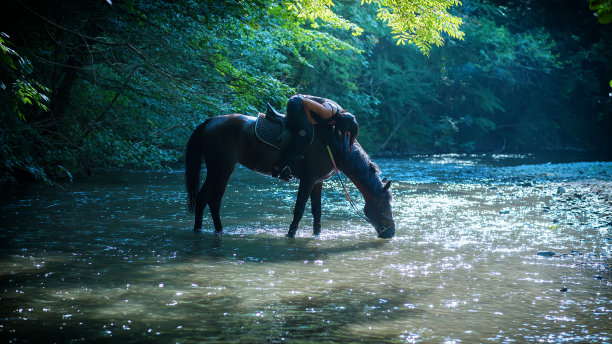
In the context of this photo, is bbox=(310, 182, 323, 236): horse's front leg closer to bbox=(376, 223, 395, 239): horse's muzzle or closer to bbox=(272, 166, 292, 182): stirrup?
bbox=(272, 166, 292, 182): stirrup

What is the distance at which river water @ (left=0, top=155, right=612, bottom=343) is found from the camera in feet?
15.1

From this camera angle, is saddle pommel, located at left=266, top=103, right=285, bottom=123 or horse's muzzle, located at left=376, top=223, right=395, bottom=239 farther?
saddle pommel, located at left=266, top=103, right=285, bottom=123

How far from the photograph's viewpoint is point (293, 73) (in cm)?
2800

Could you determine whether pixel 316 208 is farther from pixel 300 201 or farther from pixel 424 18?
pixel 424 18

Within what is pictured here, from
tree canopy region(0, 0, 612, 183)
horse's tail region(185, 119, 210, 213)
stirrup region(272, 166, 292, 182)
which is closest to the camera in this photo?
stirrup region(272, 166, 292, 182)

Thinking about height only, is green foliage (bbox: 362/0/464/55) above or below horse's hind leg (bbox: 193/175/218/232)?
above

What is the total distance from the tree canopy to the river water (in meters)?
2.15

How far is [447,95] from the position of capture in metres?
42.2

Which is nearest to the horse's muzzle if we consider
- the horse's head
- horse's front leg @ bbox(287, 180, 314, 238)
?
the horse's head

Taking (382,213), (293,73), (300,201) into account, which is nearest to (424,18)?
(382,213)

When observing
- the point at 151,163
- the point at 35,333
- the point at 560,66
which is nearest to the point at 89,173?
the point at 151,163

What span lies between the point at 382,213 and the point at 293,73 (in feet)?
64.8

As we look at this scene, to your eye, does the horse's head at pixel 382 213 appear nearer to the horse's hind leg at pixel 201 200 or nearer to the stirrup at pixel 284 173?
the stirrup at pixel 284 173

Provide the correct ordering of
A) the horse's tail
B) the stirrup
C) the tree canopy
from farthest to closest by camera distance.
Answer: the tree canopy, the horse's tail, the stirrup
